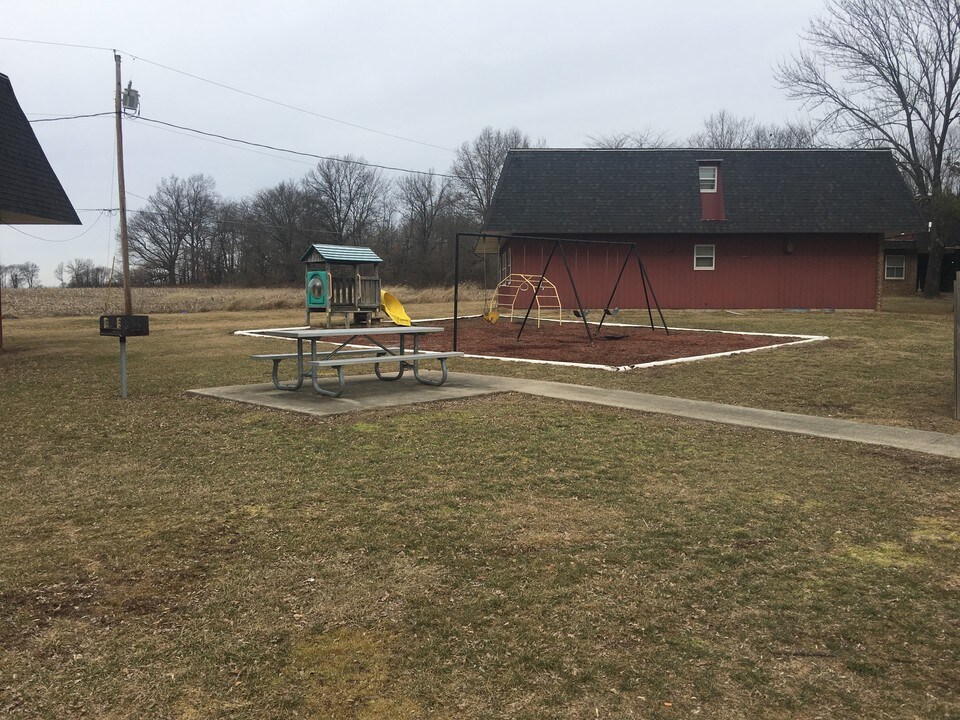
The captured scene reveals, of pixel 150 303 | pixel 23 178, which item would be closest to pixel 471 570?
pixel 23 178

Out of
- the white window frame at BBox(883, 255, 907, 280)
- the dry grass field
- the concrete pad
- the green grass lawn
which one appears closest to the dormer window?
the dry grass field

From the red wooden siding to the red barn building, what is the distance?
4 centimetres

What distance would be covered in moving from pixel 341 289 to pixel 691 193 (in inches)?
540

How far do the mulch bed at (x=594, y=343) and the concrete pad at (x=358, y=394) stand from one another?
3363mm

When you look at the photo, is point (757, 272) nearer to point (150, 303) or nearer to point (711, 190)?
point (711, 190)

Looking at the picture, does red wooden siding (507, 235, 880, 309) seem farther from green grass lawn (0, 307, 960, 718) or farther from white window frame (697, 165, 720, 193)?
green grass lawn (0, 307, 960, 718)

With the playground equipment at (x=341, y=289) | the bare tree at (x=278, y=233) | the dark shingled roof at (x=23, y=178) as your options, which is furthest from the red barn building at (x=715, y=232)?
the bare tree at (x=278, y=233)

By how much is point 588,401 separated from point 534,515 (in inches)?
156

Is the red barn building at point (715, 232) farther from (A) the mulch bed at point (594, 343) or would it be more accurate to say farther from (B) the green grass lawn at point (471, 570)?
(B) the green grass lawn at point (471, 570)

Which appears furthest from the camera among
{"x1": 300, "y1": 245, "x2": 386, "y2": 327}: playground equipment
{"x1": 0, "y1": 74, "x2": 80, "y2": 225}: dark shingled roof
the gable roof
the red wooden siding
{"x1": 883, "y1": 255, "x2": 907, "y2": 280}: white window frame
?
{"x1": 883, "y1": 255, "x2": 907, "y2": 280}: white window frame

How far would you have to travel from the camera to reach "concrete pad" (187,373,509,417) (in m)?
7.86

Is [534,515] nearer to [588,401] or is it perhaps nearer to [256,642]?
[256,642]

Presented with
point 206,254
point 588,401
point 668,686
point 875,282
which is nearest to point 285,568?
point 668,686

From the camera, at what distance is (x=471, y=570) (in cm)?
364
